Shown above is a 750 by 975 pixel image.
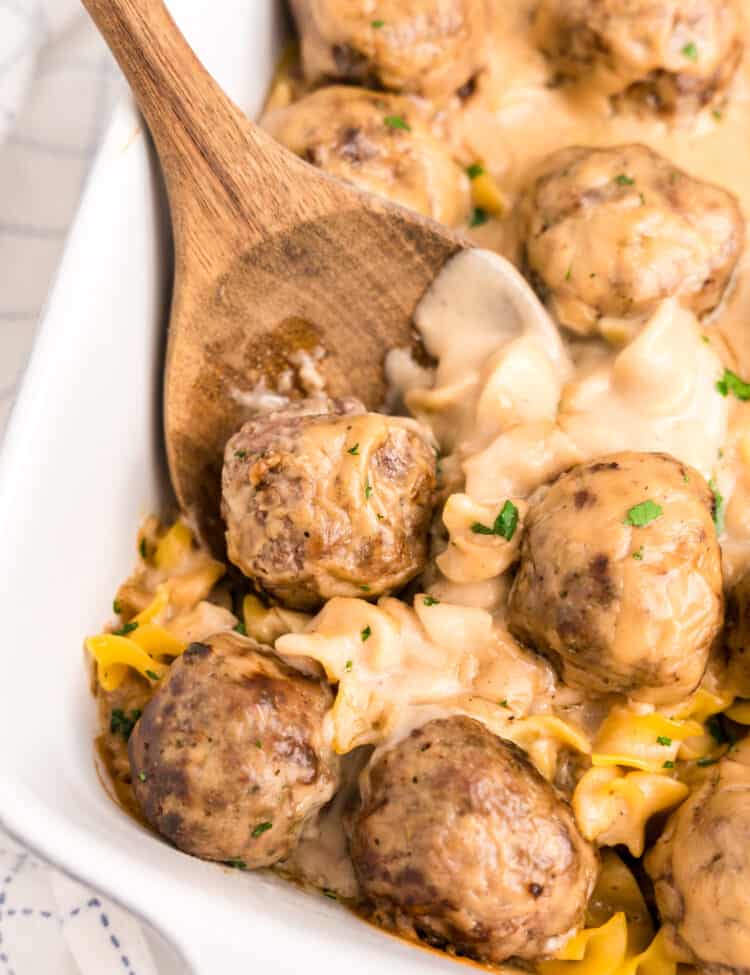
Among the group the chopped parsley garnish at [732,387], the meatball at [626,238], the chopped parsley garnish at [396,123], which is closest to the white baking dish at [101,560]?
the chopped parsley garnish at [396,123]

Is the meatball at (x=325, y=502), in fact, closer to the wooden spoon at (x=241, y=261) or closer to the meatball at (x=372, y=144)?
the wooden spoon at (x=241, y=261)

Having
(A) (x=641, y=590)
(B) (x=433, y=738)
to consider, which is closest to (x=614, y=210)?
(A) (x=641, y=590)

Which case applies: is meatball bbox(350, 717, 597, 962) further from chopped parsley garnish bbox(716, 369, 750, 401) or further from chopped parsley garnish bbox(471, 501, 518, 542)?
chopped parsley garnish bbox(716, 369, 750, 401)

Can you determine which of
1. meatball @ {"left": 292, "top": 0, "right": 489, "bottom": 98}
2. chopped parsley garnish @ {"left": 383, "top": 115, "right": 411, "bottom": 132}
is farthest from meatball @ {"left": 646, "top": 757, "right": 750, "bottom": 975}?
meatball @ {"left": 292, "top": 0, "right": 489, "bottom": 98}

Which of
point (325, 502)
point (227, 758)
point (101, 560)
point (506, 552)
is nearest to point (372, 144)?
point (325, 502)

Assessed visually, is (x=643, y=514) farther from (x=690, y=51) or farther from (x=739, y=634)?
(x=690, y=51)

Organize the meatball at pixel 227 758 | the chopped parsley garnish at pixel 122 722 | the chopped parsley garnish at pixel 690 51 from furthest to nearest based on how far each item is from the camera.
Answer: the chopped parsley garnish at pixel 690 51, the chopped parsley garnish at pixel 122 722, the meatball at pixel 227 758

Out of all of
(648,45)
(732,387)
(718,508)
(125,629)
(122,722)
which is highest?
(648,45)
